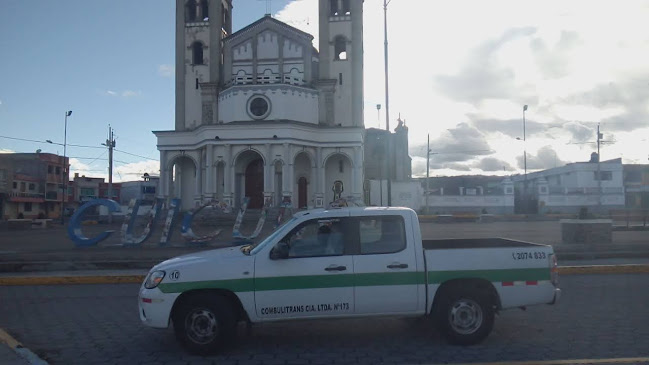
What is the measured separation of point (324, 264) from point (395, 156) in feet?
169

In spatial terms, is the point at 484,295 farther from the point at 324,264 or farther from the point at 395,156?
the point at 395,156

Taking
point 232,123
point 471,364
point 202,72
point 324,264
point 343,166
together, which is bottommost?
point 471,364

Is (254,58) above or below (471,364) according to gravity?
above

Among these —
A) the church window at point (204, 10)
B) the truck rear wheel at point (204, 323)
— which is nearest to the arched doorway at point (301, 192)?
the church window at point (204, 10)

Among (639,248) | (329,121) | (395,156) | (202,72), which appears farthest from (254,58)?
(639,248)

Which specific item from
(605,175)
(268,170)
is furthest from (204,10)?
(605,175)

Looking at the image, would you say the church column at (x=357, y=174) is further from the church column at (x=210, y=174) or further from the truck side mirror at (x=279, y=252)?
the truck side mirror at (x=279, y=252)

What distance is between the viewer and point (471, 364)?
18.7 feet

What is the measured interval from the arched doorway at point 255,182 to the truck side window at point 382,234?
99.4 ft

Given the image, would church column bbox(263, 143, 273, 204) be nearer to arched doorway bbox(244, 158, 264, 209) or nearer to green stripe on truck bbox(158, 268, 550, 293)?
arched doorway bbox(244, 158, 264, 209)

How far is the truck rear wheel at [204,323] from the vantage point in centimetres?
618

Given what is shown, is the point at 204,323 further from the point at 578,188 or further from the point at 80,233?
the point at 578,188

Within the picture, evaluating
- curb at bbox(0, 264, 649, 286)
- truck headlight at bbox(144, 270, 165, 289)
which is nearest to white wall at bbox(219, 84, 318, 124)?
curb at bbox(0, 264, 649, 286)

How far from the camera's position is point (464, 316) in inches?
256
